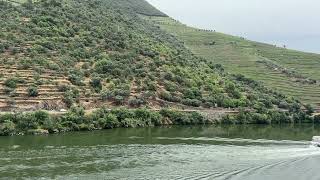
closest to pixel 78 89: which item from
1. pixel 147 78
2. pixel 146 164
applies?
pixel 147 78

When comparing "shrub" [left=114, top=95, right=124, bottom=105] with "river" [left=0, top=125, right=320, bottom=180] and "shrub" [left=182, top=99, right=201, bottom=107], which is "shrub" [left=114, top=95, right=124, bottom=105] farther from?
"river" [left=0, top=125, right=320, bottom=180]

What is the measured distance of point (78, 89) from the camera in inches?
3804

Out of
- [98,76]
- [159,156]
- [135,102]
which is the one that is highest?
[98,76]

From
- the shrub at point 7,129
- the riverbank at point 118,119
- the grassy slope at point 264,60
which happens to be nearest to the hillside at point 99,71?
the riverbank at point 118,119

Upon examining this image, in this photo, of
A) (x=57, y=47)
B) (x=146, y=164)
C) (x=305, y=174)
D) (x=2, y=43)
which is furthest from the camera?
(x=57, y=47)

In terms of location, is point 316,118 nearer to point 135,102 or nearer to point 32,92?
point 135,102

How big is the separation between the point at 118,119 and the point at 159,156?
104ft

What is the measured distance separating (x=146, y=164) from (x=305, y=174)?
1382cm

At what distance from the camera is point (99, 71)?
10644cm

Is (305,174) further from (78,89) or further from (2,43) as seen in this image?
(2,43)

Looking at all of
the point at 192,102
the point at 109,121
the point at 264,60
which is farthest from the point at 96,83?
the point at 264,60

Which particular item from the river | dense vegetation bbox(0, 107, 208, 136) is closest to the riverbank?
dense vegetation bbox(0, 107, 208, 136)

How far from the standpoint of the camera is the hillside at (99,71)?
309 ft

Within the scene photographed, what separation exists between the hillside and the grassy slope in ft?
34.3
